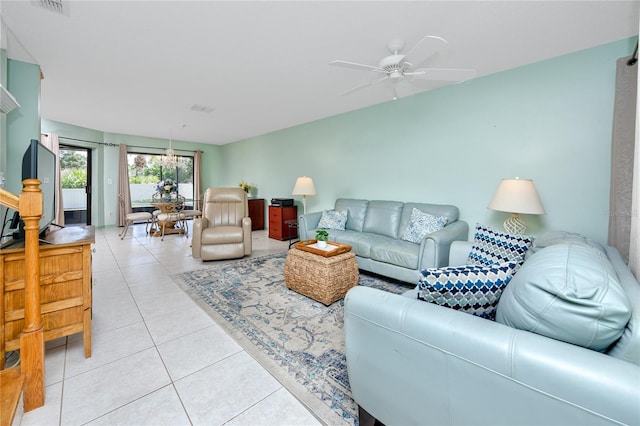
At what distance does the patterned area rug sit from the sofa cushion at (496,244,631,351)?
98 cm

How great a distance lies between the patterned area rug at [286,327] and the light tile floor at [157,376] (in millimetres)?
89

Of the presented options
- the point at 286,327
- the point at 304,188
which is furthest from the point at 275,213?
the point at 286,327

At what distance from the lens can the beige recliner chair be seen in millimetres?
3770

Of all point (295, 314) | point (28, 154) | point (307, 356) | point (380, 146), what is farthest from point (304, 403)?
point (380, 146)

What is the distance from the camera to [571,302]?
0.80 meters

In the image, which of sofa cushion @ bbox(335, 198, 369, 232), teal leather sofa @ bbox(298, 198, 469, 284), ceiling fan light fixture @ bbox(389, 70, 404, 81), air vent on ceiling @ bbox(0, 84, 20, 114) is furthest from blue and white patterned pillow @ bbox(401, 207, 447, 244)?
air vent on ceiling @ bbox(0, 84, 20, 114)

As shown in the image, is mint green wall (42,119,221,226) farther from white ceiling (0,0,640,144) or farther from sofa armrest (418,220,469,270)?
sofa armrest (418,220,469,270)

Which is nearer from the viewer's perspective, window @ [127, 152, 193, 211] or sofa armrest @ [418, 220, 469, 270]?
sofa armrest @ [418, 220, 469, 270]

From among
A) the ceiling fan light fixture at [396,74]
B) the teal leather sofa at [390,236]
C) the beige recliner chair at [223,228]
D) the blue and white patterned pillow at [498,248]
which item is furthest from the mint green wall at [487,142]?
the beige recliner chair at [223,228]

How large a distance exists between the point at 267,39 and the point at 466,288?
2.46 meters

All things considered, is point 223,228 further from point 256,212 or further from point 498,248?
point 498,248

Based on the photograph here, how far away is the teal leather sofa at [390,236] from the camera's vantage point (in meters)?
2.74

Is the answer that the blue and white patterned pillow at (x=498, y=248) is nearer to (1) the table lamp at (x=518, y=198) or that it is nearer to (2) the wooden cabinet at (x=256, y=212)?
(1) the table lamp at (x=518, y=198)

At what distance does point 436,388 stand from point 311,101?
12.8 ft
